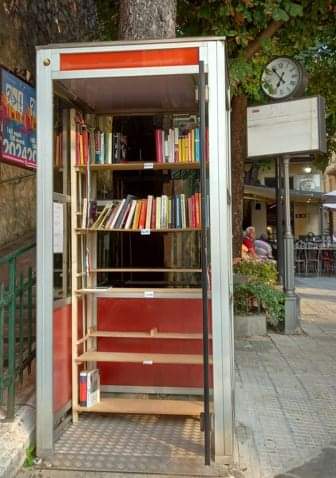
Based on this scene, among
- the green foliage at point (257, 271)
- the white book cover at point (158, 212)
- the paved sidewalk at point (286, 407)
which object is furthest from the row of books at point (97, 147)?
the green foliage at point (257, 271)

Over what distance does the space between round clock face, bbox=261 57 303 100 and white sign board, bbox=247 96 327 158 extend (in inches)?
12.6

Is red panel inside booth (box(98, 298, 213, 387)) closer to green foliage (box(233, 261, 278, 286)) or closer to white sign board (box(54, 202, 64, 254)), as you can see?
white sign board (box(54, 202, 64, 254))

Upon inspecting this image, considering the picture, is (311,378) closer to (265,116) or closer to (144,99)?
(144,99)

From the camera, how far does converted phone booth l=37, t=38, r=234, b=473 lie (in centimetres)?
364

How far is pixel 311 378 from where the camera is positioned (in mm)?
5629

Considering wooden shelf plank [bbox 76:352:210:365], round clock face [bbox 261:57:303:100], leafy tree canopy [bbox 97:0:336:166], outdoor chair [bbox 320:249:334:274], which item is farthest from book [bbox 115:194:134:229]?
outdoor chair [bbox 320:249:334:274]

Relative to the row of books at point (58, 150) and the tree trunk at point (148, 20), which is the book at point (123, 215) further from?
the tree trunk at point (148, 20)

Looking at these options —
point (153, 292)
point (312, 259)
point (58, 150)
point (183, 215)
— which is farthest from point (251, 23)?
point (312, 259)

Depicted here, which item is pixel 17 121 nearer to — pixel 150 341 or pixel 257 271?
pixel 150 341

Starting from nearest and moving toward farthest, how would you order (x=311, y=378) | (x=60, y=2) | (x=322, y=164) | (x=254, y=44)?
(x=311, y=378) → (x=254, y=44) → (x=60, y=2) → (x=322, y=164)

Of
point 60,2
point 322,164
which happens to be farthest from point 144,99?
point 322,164

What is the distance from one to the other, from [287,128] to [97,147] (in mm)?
4335

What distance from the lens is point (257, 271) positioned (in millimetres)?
8602

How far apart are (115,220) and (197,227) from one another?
696mm
